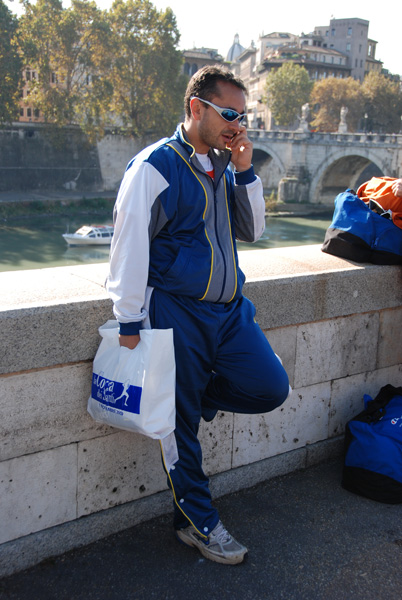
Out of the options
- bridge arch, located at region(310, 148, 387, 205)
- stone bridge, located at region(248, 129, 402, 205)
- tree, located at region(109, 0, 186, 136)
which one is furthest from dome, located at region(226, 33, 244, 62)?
tree, located at region(109, 0, 186, 136)

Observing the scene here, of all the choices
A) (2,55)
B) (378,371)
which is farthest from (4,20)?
(378,371)

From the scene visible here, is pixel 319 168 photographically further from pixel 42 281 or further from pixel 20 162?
pixel 42 281

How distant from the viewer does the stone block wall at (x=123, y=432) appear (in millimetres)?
1771

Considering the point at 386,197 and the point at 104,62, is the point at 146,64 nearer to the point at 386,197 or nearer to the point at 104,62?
the point at 104,62

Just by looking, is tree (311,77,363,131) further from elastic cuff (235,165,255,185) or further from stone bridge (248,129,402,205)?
elastic cuff (235,165,255,185)

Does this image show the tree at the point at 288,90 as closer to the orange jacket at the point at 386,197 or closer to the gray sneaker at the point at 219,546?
the orange jacket at the point at 386,197

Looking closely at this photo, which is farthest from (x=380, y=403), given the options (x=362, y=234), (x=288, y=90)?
(x=288, y=90)

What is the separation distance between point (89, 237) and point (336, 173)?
67.9ft

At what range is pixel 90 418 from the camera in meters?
1.91

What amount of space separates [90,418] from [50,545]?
14.1 inches

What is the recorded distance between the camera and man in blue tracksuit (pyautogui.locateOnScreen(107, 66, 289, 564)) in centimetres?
167

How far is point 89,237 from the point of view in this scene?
23484 millimetres

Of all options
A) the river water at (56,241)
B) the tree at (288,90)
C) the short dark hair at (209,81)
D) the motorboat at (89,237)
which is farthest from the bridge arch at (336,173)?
the short dark hair at (209,81)

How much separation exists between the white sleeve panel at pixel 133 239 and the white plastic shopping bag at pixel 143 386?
97mm
